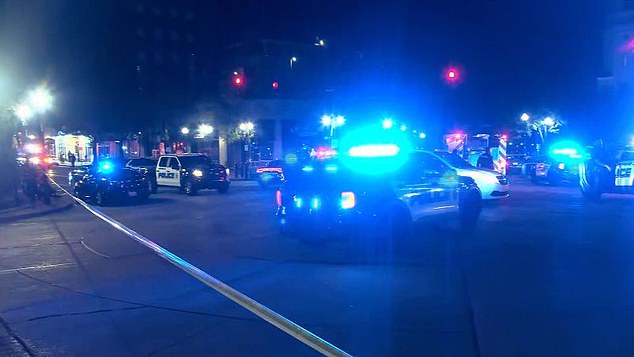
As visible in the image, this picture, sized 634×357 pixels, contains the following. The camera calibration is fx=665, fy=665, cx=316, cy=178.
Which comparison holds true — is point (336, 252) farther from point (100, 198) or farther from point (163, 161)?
point (163, 161)

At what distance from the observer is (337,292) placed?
825cm

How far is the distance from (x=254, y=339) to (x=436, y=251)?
18.1 ft

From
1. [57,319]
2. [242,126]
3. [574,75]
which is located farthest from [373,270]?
[574,75]

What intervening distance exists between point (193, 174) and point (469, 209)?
49.5ft

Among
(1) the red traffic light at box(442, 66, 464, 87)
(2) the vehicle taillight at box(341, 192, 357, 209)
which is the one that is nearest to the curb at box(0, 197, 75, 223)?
(2) the vehicle taillight at box(341, 192, 357, 209)

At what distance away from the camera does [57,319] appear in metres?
7.24

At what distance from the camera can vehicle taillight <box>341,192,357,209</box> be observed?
11.1m

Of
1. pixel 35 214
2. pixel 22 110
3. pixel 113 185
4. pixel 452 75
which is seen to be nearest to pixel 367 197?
pixel 452 75

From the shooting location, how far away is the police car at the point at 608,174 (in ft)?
62.6

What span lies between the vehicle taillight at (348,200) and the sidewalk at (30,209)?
11018mm

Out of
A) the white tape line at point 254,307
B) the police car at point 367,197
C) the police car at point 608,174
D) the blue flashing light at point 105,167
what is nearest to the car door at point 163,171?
the blue flashing light at point 105,167

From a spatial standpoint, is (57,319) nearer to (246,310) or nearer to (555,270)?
(246,310)

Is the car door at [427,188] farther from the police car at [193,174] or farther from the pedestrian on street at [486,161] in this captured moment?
the pedestrian on street at [486,161]

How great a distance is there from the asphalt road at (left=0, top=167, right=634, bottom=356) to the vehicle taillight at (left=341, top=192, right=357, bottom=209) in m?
0.81
